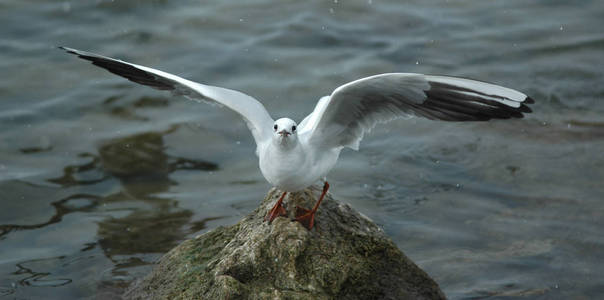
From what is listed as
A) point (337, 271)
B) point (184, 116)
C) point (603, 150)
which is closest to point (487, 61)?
point (603, 150)

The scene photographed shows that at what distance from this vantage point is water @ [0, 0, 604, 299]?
21.5 feet

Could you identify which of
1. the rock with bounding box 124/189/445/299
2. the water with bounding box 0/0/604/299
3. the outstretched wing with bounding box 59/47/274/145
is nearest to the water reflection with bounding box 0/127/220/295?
the water with bounding box 0/0/604/299

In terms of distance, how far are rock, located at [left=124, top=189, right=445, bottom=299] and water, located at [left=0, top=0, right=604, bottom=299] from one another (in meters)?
1.31

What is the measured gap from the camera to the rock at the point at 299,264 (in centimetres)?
438

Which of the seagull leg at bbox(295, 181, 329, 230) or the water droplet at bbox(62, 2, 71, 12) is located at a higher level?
the water droplet at bbox(62, 2, 71, 12)

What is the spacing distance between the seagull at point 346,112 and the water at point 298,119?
1.70 m

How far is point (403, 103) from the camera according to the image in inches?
196

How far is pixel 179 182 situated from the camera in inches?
324

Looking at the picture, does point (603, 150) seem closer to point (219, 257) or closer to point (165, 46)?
point (219, 257)

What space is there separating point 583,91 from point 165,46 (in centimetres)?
627

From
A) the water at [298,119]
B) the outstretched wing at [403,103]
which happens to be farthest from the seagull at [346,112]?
the water at [298,119]

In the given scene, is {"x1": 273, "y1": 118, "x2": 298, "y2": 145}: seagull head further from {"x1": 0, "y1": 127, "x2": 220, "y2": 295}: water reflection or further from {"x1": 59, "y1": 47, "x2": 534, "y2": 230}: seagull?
{"x1": 0, "y1": 127, "x2": 220, "y2": 295}: water reflection

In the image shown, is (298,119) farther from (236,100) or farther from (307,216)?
(307,216)

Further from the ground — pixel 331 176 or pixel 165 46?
pixel 165 46
